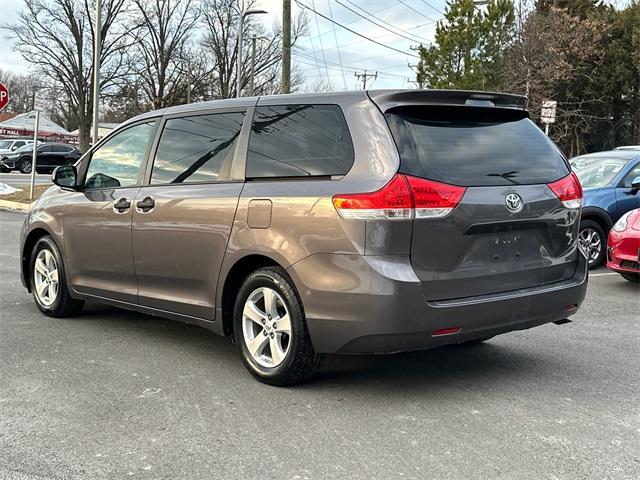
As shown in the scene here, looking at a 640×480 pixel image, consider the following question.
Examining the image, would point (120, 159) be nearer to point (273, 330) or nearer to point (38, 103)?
point (273, 330)

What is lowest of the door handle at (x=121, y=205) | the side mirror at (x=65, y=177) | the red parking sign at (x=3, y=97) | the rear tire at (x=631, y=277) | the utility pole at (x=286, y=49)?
the rear tire at (x=631, y=277)

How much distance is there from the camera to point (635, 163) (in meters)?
9.69

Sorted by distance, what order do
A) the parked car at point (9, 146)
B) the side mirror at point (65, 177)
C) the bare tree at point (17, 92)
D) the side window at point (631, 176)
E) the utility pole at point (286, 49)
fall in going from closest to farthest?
Answer: the side mirror at point (65, 177), the side window at point (631, 176), the utility pole at point (286, 49), the parked car at point (9, 146), the bare tree at point (17, 92)

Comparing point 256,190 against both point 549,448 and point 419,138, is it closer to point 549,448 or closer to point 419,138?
point 419,138

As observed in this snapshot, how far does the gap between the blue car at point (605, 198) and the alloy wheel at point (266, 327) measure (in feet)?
20.7

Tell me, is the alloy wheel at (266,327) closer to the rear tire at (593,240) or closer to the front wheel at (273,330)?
the front wheel at (273,330)

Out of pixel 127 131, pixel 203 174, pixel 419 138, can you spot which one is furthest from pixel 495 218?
pixel 127 131

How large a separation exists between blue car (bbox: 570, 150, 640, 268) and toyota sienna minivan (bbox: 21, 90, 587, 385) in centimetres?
524

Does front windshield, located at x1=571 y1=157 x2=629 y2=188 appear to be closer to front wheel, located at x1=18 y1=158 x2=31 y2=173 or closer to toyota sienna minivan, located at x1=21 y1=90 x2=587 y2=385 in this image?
toyota sienna minivan, located at x1=21 y1=90 x2=587 y2=385

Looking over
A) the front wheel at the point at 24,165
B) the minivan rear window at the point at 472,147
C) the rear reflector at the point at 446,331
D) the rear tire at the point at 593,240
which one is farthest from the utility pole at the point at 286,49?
the front wheel at the point at 24,165

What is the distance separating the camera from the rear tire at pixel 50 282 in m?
5.95

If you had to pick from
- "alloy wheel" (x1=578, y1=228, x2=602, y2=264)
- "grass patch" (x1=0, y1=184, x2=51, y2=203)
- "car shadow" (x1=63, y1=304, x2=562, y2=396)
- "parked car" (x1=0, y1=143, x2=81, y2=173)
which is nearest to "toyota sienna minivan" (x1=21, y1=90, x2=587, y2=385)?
"car shadow" (x1=63, y1=304, x2=562, y2=396)

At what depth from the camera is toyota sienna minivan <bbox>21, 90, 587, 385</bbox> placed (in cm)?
372

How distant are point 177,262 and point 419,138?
195 cm
